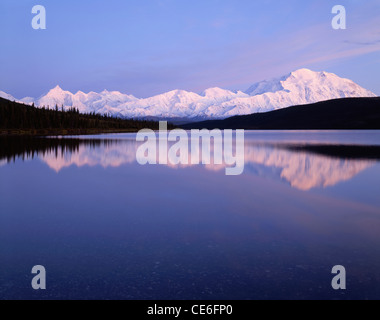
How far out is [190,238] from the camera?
1206cm

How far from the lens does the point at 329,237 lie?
39.9 ft

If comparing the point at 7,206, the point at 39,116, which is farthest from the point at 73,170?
the point at 39,116

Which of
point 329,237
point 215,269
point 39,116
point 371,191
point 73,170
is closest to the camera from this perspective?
point 215,269

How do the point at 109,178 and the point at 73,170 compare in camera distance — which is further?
the point at 73,170

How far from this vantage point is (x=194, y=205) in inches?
697

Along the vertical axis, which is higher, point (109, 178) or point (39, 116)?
point (39, 116)

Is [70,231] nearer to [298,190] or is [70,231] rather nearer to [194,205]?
[194,205]

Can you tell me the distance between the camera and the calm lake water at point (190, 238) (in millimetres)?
8375

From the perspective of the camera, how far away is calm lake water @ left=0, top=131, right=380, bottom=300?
838cm

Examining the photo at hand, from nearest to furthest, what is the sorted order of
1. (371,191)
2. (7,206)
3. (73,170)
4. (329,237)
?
(329,237)
(7,206)
(371,191)
(73,170)
